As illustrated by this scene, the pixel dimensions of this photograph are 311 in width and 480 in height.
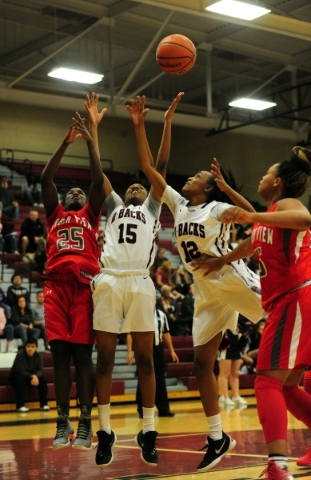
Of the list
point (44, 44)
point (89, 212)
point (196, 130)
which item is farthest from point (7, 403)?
point (196, 130)

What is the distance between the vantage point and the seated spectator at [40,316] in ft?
54.3

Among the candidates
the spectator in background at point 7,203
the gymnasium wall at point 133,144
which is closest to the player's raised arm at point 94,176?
the spectator in background at point 7,203

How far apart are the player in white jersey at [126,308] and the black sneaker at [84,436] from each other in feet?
0.34

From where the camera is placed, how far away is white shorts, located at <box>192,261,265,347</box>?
6500 mm

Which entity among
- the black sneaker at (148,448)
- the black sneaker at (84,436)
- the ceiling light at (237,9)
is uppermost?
the ceiling light at (237,9)

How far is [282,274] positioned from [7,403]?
33.9ft

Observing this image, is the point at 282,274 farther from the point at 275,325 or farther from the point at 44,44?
the point at 44,44

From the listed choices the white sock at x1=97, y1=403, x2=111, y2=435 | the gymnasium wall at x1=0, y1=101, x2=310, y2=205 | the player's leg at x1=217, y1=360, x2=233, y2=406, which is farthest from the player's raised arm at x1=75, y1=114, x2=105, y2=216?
the gymnasium wall at x1=0, y1=101, x2=310, y2=205

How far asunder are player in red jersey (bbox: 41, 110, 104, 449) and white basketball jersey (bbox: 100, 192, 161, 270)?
0.23m

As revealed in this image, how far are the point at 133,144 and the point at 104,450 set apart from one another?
26516 mm

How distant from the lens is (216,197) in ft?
22.7

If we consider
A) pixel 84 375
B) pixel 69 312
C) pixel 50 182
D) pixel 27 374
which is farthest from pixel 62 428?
pixel 27 374

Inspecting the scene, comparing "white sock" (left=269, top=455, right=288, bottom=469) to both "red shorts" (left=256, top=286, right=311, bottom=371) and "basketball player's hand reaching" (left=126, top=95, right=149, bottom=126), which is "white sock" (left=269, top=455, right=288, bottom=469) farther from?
"basketball player's hand reaching" (left=126, top=95, right=149, bottom=126)

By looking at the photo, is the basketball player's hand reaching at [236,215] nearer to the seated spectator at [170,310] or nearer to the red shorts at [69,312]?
the red shorts at [69,312]
